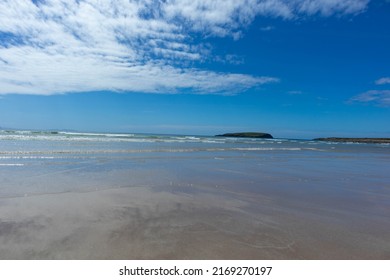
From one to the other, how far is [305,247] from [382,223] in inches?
86.1

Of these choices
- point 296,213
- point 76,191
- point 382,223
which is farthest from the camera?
point 76,191

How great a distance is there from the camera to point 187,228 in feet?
12.6

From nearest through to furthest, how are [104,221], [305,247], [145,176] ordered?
[305,247] < [104,221] < [145,176]

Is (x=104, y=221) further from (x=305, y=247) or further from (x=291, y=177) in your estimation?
(x=291, y=177)

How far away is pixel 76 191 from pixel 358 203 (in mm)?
6991

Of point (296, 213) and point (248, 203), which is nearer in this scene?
point (296, 213)

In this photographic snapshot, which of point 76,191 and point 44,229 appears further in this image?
point 76,191

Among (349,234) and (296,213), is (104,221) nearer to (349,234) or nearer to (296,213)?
(296,213)

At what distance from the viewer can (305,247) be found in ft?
10.7

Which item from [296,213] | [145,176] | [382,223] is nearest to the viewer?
[382,223]

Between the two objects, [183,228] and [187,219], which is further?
[187,219]
